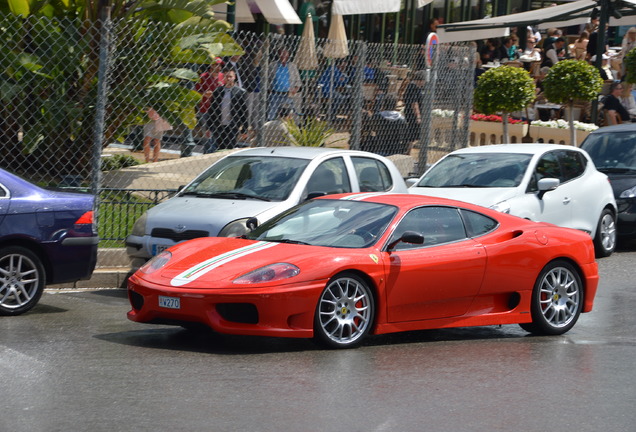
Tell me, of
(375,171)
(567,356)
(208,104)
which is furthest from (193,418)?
(208,104)

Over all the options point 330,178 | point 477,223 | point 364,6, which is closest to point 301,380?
point 477,223

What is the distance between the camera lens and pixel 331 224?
365 inches

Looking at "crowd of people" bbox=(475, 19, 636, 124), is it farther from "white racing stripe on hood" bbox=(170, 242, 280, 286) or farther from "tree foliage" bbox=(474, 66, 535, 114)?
"white racing stripe on hood" bbox=(170, 242, 280, 286)

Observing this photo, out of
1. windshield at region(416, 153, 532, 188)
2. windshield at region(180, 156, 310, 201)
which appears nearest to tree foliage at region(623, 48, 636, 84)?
windshield at region(416, 153, 532, 188)

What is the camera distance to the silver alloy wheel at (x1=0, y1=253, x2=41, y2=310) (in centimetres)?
980

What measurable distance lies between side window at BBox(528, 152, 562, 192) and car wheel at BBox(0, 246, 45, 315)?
6713 millimetres

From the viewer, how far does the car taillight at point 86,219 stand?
1016 cm

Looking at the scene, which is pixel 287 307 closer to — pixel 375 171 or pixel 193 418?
pixel 193 418

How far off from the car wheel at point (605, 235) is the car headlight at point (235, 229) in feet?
19.9

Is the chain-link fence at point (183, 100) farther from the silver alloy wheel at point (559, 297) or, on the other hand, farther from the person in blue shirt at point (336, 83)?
the silver alloy wheel at point (559, 297)

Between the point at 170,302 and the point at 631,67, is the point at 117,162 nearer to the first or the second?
the point at 170,302

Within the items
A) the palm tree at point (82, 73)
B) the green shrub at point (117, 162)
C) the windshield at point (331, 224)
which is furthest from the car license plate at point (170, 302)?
the green shrub at point (117, 162)

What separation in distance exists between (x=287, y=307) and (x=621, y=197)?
9.08 metres

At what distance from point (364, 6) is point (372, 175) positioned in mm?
12153
